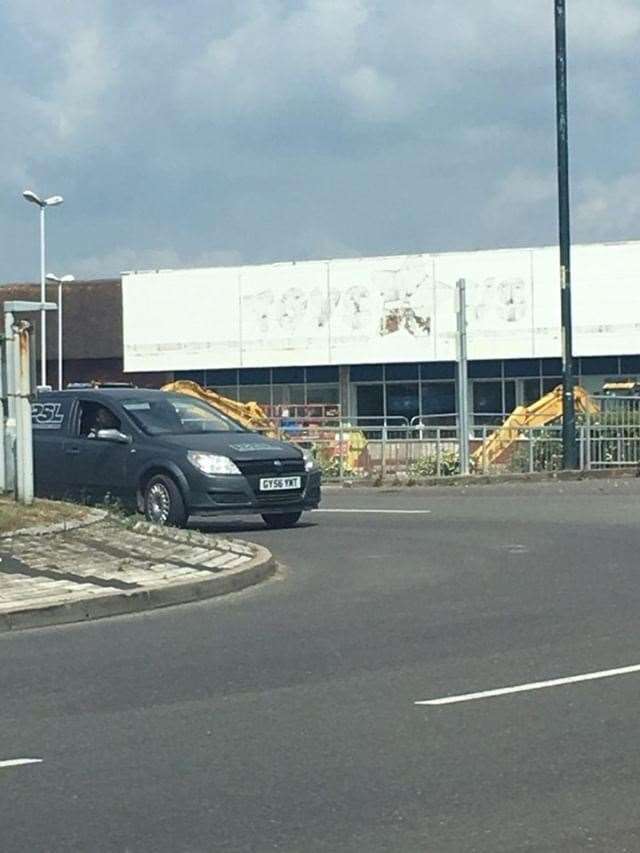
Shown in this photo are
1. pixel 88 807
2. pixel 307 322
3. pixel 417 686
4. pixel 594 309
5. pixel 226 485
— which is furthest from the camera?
pixel 307 322

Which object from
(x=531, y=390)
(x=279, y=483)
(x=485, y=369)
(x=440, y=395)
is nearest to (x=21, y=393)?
(x=279, y=483)

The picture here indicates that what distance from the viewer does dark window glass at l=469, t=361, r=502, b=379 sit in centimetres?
5497

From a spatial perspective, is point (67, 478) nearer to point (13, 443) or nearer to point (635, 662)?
point (13, 443)

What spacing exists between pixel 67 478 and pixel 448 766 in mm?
12573

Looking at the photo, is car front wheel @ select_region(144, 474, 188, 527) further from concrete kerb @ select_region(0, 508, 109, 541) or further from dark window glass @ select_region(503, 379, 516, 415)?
dark window glass @ select_region(503, 379, 516, 415)

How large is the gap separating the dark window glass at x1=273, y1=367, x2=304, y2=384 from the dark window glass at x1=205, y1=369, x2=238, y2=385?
5.61 ft

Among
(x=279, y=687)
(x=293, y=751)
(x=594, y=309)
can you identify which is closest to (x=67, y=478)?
(x=279, y=687)

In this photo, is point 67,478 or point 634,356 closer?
point 67,478

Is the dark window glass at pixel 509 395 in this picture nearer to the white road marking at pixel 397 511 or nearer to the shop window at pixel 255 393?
the shop window at pixel 255 393

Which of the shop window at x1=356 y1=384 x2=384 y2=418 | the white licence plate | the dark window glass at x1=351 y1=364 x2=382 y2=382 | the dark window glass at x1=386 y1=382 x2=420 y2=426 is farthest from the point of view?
the shop window at x1=356 y1=384 x2=384 y2=418

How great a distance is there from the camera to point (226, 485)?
17.5 m

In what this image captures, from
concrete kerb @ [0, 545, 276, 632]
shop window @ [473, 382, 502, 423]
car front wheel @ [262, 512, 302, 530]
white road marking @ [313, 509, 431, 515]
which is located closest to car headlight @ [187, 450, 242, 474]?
car front wheel @ [262, 512, 302, 530]

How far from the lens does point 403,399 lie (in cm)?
5712

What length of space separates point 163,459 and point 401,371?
3944 cm
